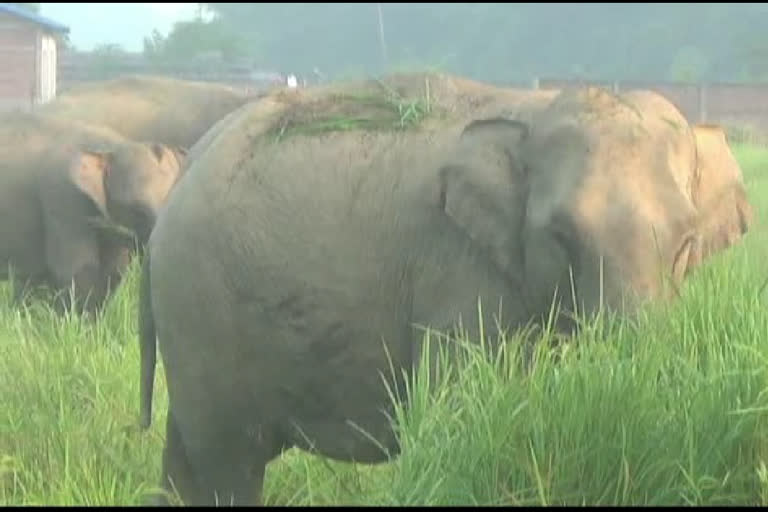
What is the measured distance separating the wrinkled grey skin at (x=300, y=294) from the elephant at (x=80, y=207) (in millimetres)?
5060

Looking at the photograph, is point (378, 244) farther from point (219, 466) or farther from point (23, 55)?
point (23, 55)

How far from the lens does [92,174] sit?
11.9 metres

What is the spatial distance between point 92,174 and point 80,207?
0.23 meters

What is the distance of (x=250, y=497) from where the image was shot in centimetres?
600

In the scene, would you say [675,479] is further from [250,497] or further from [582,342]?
[250,497]

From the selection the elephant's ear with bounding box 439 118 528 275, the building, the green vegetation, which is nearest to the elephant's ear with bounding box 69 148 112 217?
the green vegetation

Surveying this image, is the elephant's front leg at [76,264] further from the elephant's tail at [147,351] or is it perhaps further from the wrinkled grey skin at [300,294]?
the wrinkled grey skin at [300,294]

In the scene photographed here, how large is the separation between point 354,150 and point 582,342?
1441 millimetres

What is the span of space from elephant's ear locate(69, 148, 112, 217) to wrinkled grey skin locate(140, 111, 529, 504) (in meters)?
5.72

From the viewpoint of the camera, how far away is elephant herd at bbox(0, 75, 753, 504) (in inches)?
197

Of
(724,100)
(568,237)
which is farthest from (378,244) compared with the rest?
(724,100)

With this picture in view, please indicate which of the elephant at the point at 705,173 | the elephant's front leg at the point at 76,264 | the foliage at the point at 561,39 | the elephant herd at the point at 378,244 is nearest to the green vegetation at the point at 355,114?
the elephant herd at the point at 378,244

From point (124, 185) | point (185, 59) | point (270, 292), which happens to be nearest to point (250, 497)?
point (270, 292)

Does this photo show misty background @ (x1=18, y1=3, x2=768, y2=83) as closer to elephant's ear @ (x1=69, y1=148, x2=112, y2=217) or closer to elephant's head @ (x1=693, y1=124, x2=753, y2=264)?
elephant's ear @ (x1=69, y1=148, x2=112, y2=217)
